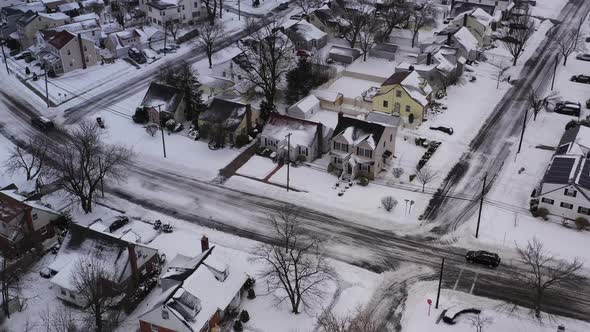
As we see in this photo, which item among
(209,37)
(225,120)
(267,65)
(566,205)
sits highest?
(267,65)

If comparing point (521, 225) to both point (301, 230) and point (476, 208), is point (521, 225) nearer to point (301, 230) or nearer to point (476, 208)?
point (476, 208)

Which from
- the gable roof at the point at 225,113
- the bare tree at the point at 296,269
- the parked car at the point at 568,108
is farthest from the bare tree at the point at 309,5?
the bare tree at the point at 296,269

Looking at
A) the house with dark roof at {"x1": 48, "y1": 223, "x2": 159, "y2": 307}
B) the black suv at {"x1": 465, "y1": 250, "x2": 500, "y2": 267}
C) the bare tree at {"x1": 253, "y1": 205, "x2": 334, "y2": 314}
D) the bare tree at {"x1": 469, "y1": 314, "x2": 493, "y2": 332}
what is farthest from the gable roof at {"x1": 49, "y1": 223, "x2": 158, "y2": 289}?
the black suv at {"x1": 465, "y1": 250, "x2": 500, "y2": 267}

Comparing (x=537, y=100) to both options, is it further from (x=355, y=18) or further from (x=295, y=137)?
(x=295, y=137)

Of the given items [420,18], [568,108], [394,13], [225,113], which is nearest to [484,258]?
[225,113]

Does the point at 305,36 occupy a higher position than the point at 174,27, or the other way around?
the point at 305,36
